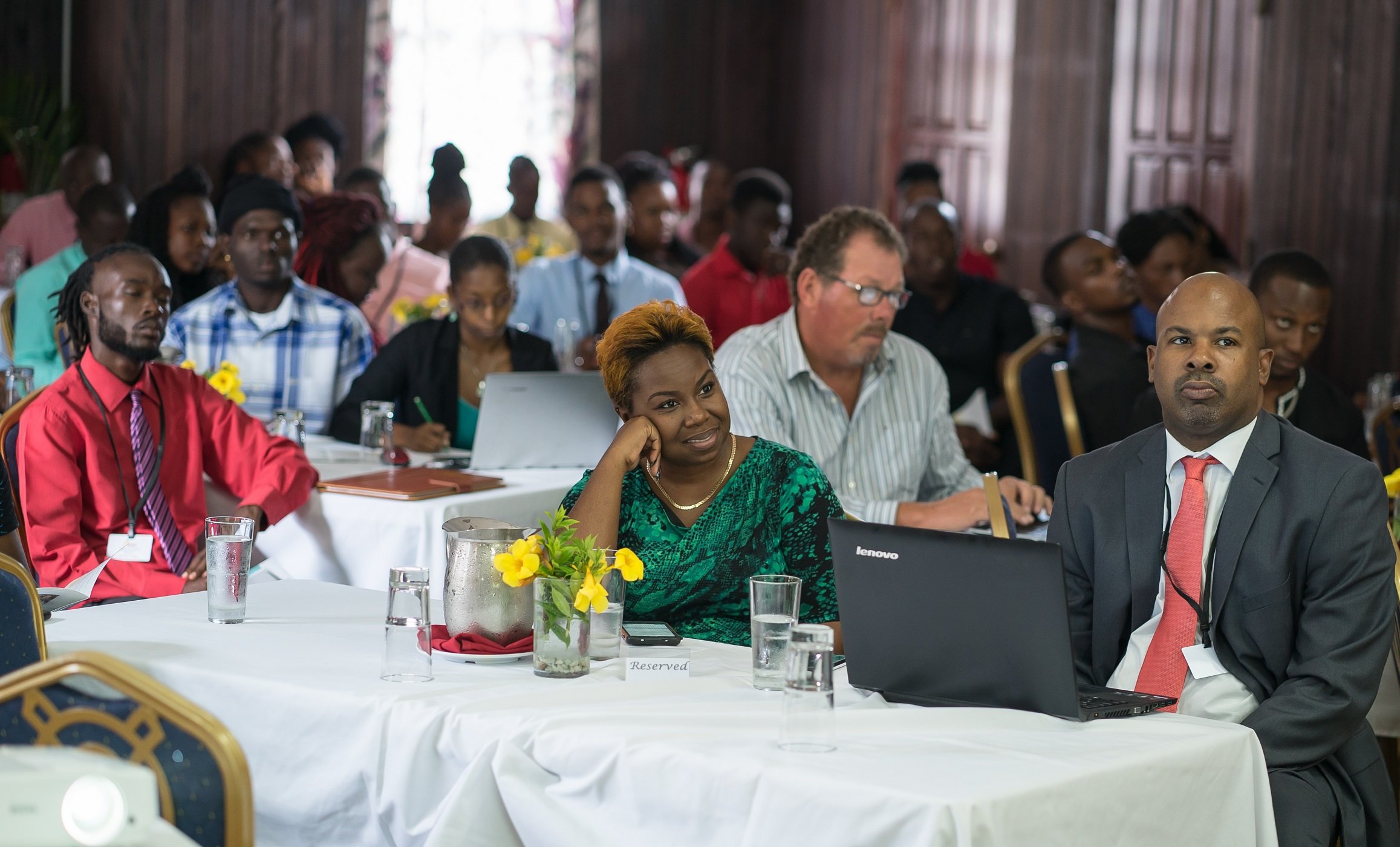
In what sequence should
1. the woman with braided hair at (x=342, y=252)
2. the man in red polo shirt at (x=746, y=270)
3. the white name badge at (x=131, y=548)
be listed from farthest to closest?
the man in red polo shirt at (x=746, y=270) → the woman with braided hair at (x=342, y=252) → the white name badge at (x=131, y=548)

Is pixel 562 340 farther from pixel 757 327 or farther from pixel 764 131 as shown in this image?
pixel 764 131

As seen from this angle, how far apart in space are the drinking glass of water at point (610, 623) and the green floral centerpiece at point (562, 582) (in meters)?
0.02

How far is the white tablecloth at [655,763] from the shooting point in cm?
174

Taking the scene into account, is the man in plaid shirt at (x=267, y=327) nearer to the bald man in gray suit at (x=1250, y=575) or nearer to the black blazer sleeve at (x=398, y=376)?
the black blazer sleeve at (x=398, y=376)

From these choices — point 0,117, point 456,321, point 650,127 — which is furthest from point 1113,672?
point 650,127

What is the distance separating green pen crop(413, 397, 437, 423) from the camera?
4617mm

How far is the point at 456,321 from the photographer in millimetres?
4824

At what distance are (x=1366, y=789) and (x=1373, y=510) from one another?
1.39 feet

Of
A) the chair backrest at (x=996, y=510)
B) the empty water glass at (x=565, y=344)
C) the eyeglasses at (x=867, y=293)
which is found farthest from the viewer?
the empty water glass at (x=565, y=344)

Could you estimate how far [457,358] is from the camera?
478 centimetres

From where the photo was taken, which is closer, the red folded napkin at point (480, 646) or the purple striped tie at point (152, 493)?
the red folded napkin at point (480, 646)

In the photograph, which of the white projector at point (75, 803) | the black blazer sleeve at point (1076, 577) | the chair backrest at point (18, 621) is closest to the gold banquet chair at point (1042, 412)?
the black blazer sleeve at point (1076, 577)

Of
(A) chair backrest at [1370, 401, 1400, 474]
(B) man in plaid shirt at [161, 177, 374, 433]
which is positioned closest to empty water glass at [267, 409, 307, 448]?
(B) man in plaid shirt at [161, 177, 374, 433]

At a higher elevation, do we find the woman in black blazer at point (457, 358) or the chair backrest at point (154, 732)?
the woman in black blazer at point (457, 358)
